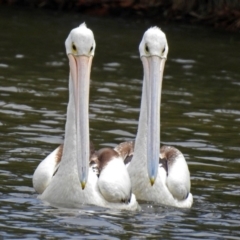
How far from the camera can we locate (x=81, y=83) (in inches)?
289

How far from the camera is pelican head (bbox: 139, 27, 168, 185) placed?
7.59 metres

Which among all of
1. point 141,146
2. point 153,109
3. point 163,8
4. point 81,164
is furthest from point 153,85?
point 163,8

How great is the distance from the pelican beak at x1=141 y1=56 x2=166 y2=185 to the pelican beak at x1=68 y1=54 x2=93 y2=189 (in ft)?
1.89

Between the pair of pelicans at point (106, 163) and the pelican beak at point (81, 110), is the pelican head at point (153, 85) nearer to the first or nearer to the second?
the pair of pelicans at point (106, 163)

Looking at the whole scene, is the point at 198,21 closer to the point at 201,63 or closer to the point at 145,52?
the point at 201,63

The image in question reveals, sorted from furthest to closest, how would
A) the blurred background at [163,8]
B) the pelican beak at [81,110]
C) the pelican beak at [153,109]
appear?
1. the blurred background at [163,8]
2. the pelican beak at [153,109]
3. the pelican beak at [81,110]

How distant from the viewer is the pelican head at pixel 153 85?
7590 millimetres

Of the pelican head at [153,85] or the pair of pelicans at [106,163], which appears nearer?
the pair of pelicans at [106,163]

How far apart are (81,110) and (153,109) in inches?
26.0

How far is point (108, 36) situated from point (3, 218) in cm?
1105

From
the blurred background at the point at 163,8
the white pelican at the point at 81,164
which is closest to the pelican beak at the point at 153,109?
the white pelican at the point at 81,164

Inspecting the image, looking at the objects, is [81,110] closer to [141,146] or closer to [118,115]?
[141,146]

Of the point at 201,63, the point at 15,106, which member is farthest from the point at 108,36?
the point at 15,106

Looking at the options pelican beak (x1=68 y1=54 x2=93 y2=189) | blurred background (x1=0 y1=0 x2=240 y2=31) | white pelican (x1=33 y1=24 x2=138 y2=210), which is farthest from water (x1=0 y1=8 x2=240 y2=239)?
blurred background (x1=0 y1=0 x2=240 y2=31)
